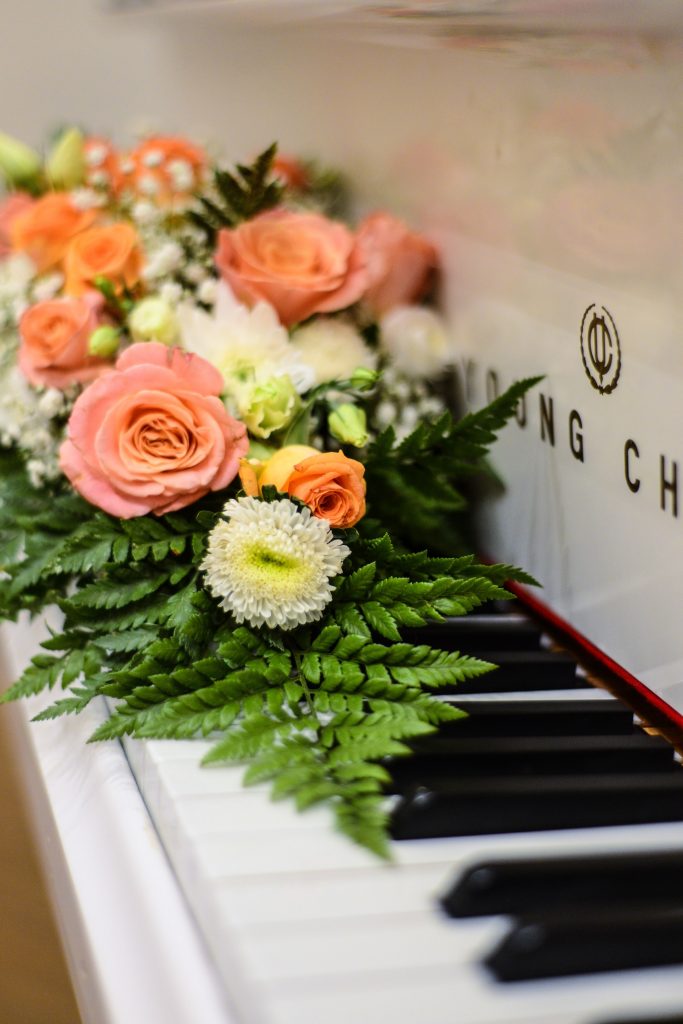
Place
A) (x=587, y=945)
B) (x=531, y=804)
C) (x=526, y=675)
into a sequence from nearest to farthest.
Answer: (x=587, y=945), (x=531, y=804), (x=526, y=675)

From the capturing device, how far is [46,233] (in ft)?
4.73

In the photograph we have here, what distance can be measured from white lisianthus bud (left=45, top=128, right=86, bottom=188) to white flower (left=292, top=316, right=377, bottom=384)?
55 centimetres

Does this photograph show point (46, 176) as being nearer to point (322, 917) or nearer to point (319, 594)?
point (319, 594)

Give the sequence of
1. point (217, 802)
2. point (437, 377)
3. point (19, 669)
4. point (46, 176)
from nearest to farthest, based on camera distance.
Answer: point (217, 802) < point (19, 669) < point (437, 377) < point (46, 176)

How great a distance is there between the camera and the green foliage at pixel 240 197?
4.29ft

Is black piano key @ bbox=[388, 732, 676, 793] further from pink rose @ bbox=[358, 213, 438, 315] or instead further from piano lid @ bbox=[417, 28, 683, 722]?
pink rose @ bbox=[358, 213, 438, 315]

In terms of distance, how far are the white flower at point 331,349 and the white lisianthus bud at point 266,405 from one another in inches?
4.8

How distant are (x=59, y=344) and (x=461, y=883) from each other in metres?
0.79

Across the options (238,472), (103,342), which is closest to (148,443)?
(238,472)

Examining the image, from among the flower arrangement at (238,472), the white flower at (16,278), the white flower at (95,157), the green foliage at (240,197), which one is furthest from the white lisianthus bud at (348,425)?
the white flower at (95,157)

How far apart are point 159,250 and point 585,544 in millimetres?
649

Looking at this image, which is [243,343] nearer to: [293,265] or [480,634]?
[293,265]

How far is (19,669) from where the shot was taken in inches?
45.9

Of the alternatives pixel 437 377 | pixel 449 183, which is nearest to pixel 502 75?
pixel 449 183
